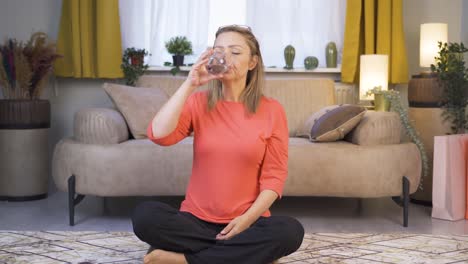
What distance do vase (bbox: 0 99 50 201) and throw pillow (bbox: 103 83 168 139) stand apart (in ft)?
2.29

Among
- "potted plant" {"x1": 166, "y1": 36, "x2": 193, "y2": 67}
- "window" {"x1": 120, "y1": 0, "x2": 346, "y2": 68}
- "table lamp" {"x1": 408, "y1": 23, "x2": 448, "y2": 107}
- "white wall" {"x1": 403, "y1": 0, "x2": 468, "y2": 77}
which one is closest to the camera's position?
"table lamp" {"x1": 408, "y1": 23, "x2": 448, "y2": 107}

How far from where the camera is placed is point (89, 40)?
432 cm

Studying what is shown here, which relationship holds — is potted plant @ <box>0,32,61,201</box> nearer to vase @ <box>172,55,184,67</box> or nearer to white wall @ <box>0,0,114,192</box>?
white wall @ <box>0,0,114,192</box>

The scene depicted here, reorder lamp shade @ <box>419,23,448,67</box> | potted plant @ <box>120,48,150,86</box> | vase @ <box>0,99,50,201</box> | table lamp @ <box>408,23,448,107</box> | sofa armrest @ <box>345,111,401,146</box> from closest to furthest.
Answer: sofa armrest @ <box>345,111,401,146</box>, table lamp @ <box>408,23,448,107</box>, vase @ <box>0,99,50,201</box>, lamp shade @ <box>419,23,448,67</box>, potted plant @ <box>120,48,150,86</box>

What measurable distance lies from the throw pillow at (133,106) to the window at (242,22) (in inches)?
38.6

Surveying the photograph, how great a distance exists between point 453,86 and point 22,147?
2603 millimetres

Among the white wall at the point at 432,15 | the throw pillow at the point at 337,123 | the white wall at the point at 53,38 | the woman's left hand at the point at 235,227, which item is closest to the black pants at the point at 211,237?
the woman's left hand at the point at 235,227

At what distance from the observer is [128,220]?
3.38 meters

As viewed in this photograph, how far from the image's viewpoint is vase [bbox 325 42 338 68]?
4.50 metres

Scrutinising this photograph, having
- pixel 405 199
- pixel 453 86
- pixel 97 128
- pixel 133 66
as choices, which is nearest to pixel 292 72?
pixel 133 66

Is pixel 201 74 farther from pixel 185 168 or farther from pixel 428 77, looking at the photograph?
pixel 428 77

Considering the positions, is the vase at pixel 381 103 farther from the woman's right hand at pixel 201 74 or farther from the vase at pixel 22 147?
the woman's right hand at pixel 201 74

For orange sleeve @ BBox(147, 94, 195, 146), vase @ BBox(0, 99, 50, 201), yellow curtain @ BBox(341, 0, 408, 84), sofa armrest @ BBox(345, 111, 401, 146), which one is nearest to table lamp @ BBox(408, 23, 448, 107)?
yellow curtain @ BBox(341, 0, 408, 84)

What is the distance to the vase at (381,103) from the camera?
385 cm
